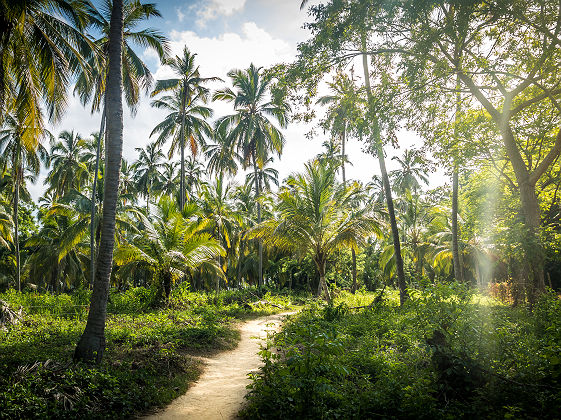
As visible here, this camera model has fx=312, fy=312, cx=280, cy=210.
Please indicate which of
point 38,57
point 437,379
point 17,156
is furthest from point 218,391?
point 17,156

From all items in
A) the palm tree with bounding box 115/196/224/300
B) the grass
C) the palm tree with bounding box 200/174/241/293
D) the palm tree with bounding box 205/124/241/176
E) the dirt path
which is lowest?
the dirt path

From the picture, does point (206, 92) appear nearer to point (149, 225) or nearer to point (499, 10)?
point (149, 225)

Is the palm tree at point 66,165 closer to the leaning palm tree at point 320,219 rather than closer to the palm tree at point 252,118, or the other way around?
the palm tree at point 252,118

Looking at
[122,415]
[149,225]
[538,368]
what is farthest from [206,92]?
[538,368]

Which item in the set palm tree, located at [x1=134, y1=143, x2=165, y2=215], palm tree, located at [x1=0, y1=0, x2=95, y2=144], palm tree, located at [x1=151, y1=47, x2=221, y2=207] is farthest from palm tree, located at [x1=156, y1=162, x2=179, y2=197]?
palm tree, located at [x1=0, y1=0, x2=95, y2=144]

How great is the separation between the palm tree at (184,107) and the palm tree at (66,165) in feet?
33.7

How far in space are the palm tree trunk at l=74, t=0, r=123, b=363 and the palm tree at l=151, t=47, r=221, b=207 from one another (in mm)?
13703

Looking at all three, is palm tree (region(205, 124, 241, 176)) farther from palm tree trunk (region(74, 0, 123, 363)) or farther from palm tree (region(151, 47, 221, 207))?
palm tree trunk (region(74, 0, 123, 363))

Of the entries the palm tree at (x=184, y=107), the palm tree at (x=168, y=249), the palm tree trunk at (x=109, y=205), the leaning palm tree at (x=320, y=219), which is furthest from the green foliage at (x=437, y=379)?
the palm tree at (x=184, y=107)

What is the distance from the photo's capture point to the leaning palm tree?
1304 cm

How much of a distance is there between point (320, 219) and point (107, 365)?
9591 mm

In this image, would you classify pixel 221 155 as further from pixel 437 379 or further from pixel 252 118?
pixel 437 379

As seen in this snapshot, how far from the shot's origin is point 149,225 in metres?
13.0

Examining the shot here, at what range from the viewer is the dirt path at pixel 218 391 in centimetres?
444
